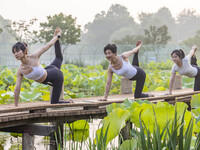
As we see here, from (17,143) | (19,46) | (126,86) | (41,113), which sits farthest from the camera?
(126,86)

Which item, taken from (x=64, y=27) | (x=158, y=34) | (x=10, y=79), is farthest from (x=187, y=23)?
(x=10, y=79)

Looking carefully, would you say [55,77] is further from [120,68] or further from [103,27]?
[103,27]

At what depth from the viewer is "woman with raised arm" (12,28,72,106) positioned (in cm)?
459

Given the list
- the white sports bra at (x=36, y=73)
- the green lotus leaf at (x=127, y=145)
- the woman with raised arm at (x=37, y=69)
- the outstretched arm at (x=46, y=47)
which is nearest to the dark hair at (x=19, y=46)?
the woman with raised arm at (x=37, y=69)

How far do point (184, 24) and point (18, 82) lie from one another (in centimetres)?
10650

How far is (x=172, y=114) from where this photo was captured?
2502mm

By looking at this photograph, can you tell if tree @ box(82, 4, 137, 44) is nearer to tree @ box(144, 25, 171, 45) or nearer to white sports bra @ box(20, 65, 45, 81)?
tree @ box(144, 25, 171, 45)

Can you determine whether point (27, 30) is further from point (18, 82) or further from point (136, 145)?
point (136, 145)

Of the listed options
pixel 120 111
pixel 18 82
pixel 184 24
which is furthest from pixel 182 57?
pixel 184 24

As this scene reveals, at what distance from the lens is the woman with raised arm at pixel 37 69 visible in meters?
4.59

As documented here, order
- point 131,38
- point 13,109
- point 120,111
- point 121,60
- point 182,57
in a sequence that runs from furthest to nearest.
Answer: point 131,38
point 182,57
point 121,60
point 13,109
point 120,111

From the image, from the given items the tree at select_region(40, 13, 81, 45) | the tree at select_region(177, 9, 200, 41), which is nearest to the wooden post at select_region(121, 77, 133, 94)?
the tree at select_region(40, 13, 81, 45)

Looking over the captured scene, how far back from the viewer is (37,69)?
4.76 metres

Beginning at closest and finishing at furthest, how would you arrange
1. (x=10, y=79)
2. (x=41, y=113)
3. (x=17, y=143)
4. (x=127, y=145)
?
(x=127, y=145) < (x=41, y=113) < (x=17, y=143) < (x=10, y=79)
